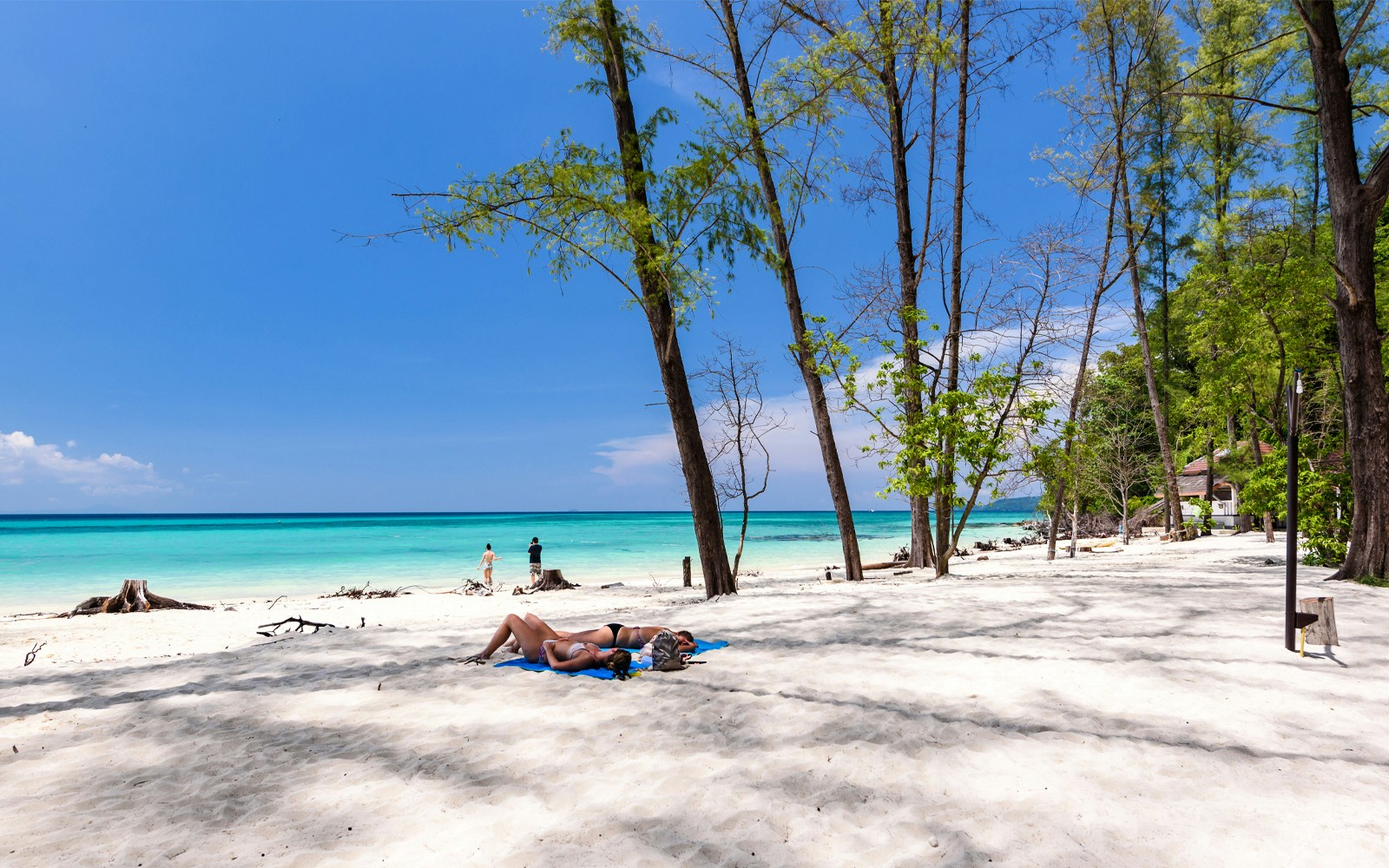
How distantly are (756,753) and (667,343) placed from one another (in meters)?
7.62

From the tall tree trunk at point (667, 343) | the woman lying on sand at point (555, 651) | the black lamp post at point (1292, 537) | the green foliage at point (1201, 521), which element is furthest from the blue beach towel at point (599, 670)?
the green foliage at point (1201, 521)

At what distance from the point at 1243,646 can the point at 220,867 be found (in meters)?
7.01

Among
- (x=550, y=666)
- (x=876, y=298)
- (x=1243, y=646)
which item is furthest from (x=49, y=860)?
(x=876, y=298)

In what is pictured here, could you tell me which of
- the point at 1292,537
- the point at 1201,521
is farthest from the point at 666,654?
the point at 1201,521

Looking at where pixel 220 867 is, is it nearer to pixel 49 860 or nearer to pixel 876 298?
pixel 49 860

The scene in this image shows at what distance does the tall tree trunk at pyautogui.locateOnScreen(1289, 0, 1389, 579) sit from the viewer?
8648 millimetres

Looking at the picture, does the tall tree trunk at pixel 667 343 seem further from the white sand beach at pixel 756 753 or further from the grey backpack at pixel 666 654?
the grey backpack at pixel 666 654

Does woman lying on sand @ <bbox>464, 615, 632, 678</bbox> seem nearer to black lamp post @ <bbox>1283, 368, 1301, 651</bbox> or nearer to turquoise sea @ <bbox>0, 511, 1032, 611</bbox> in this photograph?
black lamp post @ <bbox>1283, 368, 1301, 651</bbox>

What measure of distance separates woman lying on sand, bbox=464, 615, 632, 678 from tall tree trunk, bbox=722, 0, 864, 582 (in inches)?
261

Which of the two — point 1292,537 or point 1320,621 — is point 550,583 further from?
point 1320,621

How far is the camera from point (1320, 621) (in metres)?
5.18

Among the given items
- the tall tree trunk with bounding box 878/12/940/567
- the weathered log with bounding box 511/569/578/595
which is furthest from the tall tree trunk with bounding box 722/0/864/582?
the weathered log with bounding box 511/569/578/595

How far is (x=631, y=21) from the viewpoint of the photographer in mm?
10734

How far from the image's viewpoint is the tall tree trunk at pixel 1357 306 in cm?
865
